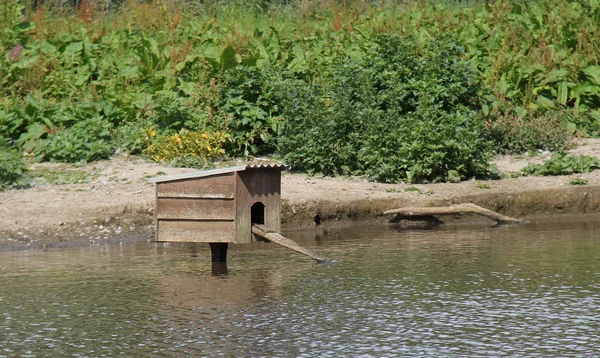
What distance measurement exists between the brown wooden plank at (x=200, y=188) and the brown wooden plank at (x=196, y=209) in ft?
0.19

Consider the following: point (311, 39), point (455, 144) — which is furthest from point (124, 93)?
point (455, 144)

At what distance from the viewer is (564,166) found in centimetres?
1543

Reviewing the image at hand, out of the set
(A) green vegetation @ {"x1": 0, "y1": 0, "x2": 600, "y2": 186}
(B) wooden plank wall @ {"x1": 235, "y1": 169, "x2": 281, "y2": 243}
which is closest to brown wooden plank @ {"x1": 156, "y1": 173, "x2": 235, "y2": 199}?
(B) wooden plank wall @ {"x1": 235, "y1": 169, "x2": 281, "y2": 243}

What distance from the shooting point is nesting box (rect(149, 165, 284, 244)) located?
1077 centimetres

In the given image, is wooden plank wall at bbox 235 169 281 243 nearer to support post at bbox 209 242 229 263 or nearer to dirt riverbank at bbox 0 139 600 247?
support post at bbox 209 242 229 263

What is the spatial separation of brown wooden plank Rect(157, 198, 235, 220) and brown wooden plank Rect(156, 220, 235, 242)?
7 centimetres

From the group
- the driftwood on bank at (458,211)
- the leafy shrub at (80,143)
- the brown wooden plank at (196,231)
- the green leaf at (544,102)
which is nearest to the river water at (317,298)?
the brown wooden plank at (196,231)

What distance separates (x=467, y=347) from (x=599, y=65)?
40.4 feet

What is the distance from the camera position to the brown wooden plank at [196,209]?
35.5ft

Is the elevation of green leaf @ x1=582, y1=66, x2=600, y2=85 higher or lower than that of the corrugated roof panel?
higher

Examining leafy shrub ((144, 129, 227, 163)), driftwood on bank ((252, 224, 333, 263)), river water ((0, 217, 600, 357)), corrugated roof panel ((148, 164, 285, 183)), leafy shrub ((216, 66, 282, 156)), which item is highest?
leafy shrub ((216, 66, 282, 156))

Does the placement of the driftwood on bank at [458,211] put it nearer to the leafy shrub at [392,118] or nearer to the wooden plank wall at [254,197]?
the leafy shrub at [392,118]

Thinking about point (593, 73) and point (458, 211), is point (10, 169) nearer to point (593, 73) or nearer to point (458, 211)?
point (458, 211)

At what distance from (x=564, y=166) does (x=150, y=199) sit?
6.53m
